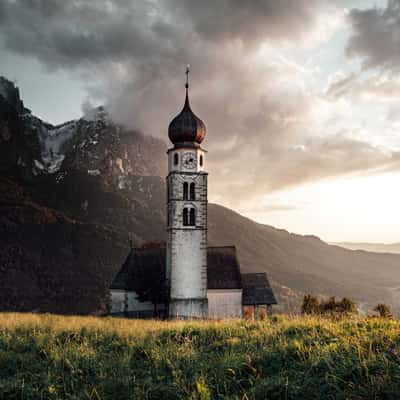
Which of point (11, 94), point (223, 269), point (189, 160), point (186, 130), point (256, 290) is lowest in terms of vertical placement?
point (256, 290)

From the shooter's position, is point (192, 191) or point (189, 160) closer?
point (192, 191)

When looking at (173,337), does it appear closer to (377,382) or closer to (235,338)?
(235,338)

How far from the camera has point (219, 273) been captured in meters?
32.6

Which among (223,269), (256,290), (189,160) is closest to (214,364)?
(189,160)

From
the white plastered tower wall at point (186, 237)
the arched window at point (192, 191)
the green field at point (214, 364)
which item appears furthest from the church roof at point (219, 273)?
the green field at point (214, 364)

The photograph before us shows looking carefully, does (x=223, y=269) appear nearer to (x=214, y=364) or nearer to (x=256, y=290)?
(x=256, y=290)

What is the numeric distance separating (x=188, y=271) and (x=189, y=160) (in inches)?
357

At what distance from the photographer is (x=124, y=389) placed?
20.1 ft

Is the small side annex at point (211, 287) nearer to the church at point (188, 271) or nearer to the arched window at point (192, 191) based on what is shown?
the church at point (188, 271)

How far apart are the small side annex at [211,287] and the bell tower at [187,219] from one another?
5.48 feet

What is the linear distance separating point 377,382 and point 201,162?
1098 inches

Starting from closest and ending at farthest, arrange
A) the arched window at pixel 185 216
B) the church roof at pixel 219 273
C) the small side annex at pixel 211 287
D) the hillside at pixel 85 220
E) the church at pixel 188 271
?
the church at pixel 188 271 < the arched window at pixel 185 216 < the small side annex at pixel 211 287 < the church roof at pixel 219 273 < the hillside at pixel 85 220

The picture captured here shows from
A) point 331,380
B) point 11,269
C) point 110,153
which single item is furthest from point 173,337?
point 110,153

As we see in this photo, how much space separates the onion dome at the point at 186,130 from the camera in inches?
1277
